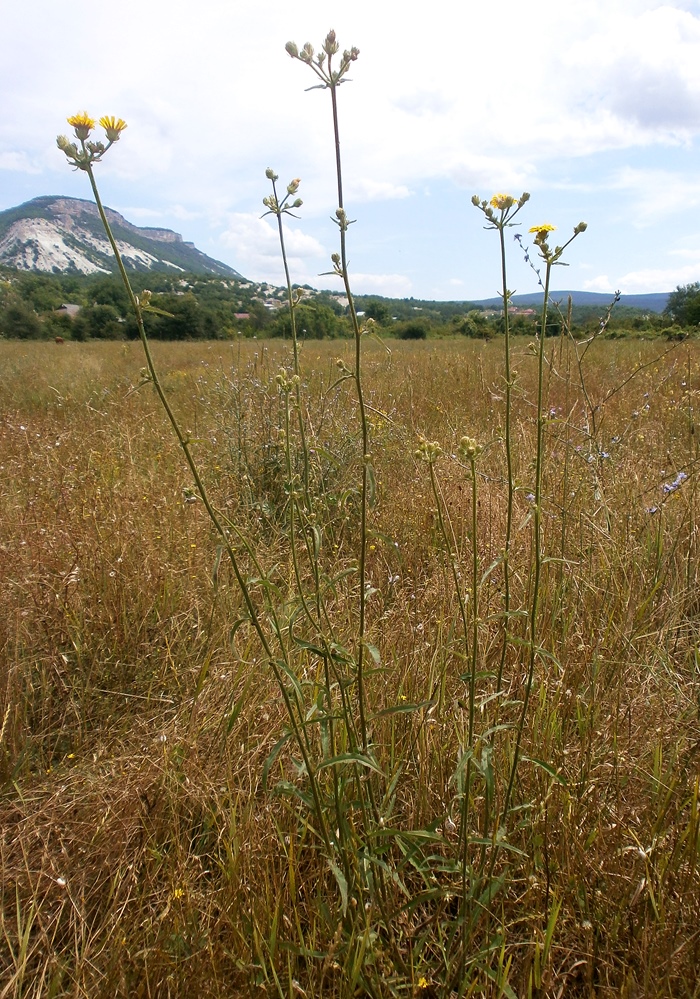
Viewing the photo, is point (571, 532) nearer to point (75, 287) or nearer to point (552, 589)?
point (552, 589)

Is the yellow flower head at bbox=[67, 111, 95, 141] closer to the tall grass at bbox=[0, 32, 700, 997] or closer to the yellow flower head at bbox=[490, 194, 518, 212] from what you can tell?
the tall grass at bbox=[0, 32, 700, 997]

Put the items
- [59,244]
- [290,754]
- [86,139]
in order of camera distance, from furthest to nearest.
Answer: [59,244], [290,754], [86,139]

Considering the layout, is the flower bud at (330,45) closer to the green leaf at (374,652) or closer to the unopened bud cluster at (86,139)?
the unopened bud cluster at (86,139)

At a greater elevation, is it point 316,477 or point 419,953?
point 316,477

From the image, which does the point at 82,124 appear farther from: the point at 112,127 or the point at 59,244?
the point at 59,244

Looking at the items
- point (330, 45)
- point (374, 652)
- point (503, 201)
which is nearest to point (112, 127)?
point (330, 45)

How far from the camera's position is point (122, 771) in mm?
1571

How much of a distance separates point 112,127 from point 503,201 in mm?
676

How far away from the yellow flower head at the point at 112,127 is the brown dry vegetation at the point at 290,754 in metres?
0.49

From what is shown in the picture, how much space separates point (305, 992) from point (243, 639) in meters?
1.18

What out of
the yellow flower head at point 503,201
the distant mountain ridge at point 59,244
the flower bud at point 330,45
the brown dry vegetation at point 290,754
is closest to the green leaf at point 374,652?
the brown dry vegetation at point 290,754

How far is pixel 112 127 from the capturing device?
0.92 m

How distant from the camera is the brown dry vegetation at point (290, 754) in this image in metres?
1.12

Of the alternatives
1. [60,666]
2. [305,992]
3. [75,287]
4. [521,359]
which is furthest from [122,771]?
[75,287]
